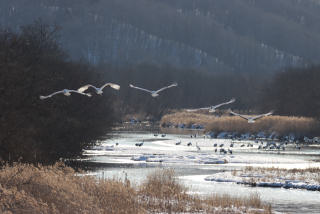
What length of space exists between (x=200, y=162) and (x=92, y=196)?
3220 cm

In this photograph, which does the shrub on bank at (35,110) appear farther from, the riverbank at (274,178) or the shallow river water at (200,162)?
the riverbank at (274,178)

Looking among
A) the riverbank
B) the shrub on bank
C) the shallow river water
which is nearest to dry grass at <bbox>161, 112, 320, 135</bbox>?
the shallow river water

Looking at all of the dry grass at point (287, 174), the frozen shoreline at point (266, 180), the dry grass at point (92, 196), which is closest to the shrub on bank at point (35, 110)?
the dry grass at point (92, 196)

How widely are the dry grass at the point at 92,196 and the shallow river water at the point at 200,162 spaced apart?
103 inches

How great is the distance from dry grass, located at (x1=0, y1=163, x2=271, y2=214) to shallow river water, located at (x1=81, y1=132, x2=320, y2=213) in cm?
261

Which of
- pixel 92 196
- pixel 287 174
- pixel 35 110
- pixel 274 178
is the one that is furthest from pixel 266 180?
pixel 92 196

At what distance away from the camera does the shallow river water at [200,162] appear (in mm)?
39312

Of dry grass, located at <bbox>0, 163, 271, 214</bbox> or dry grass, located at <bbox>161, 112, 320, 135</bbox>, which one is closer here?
dry grass, located at <bbox>0, 163, 271, 214</bbox>

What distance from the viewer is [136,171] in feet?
164

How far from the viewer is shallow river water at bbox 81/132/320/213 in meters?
39.3

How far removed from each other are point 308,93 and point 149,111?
47269mm

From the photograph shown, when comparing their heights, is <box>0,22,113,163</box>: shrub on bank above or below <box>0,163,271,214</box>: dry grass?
above

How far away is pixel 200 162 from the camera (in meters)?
60.7

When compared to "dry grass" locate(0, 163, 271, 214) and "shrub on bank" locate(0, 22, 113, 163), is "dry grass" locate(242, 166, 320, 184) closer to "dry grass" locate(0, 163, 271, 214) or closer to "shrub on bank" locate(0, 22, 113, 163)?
"dry grass" locate(0, 163, 271, 214)
